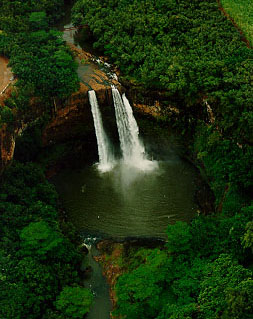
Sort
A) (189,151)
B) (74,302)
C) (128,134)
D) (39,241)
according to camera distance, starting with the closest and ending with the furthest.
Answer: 1. (74,302)
2. (39,241)
3. (189,151)
4. (128,134)

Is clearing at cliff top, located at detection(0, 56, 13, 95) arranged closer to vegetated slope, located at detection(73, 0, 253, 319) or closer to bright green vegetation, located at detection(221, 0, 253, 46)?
vegetated slope, located at detection(73, 0, 253, 319)

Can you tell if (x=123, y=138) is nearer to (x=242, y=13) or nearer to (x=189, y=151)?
(x=189, y=151)

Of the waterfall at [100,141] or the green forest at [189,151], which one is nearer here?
the green forest at [189,151]

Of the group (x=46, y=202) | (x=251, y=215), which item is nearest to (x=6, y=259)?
(x=46, y=202)

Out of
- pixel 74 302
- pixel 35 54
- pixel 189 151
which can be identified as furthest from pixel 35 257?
pixel 35 54

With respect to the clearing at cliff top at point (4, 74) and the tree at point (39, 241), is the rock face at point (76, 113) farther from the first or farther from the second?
the tree at point (39, 241)

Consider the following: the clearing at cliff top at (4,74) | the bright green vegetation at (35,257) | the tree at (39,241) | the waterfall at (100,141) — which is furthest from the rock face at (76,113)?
the tree at (39,241)
